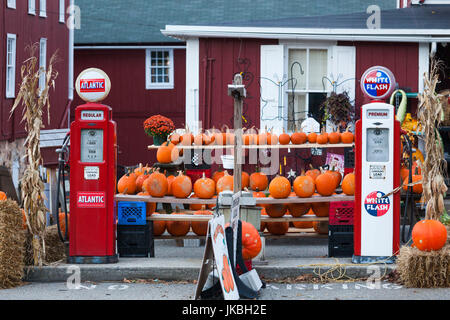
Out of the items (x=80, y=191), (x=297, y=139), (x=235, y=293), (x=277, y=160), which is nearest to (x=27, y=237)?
(x=80, y=191)

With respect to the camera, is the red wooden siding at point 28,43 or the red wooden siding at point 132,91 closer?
the red wooden siding at point 28,43

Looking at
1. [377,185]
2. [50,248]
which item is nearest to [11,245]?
[50,248]

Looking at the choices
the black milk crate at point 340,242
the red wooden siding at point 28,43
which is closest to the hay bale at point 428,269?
the black milk crate at point 340,242

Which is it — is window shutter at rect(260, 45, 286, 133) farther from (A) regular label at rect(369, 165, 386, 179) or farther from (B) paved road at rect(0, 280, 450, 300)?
(B) paved road at rect(0, 280, 450, 300)

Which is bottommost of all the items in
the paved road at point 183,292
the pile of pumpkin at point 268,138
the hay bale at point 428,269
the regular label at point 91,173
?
the paved road at point 183,292

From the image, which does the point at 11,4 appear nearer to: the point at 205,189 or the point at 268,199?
the point at 205,189

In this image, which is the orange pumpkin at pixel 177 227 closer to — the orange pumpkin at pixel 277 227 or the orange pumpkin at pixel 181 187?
the orange pumpkin at pixel 181 187

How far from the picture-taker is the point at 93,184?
9.90 metres

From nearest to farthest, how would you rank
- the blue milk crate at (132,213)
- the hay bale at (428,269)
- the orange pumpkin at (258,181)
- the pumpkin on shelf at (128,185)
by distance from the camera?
the hay bale at (428,269), the blue milk crate at (132,213), the pumpkin on shelf at (128,185), the orange pumpkin at (258,181)

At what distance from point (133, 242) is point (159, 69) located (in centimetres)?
2136

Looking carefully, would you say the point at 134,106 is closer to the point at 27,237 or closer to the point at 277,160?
the point at 277,160

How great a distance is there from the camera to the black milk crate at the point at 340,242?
10.4 meters

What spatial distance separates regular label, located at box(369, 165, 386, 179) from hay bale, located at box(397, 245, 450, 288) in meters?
1.15

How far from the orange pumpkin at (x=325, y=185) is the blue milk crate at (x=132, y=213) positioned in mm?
2308
